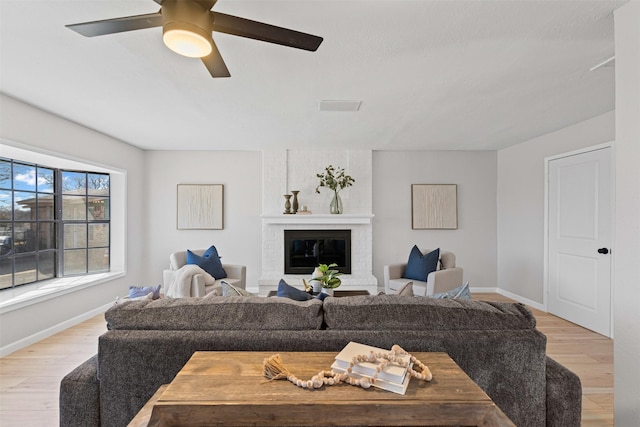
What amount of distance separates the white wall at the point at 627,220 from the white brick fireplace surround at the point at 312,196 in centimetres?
351

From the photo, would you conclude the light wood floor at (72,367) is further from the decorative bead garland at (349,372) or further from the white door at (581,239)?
the decorative bead garland at (349,372)

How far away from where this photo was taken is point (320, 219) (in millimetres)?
5023

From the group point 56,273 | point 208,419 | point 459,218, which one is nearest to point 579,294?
point 459,218

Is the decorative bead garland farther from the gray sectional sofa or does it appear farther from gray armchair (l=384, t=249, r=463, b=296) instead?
gray armchair (l=384, t=249, r=463, b=296)

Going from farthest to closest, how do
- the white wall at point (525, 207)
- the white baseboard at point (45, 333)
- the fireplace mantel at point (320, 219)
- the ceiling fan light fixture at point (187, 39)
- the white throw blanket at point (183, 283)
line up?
the fireplace mantel at point (320, 219), the white wall at point (525, 207), the white throw blanket at point (183, 283), the white baseboard at point (45, 333), the ceiling fan light fixture at point (187, 39)

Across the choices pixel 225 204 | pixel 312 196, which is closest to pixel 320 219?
pixel 312 196

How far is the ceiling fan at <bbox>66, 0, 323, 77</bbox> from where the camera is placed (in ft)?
4.22

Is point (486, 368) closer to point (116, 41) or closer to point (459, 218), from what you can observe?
point (116, 41)

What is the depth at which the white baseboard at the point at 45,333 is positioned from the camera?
2.95 m

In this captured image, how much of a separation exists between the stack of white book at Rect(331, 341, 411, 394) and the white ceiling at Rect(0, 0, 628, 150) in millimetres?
1673

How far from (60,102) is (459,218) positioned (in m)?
5.41

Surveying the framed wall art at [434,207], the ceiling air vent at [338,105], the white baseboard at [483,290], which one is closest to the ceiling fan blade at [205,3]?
the ceiling air vent at [338,105]

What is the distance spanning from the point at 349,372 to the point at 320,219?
3.94 m

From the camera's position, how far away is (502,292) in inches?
203
